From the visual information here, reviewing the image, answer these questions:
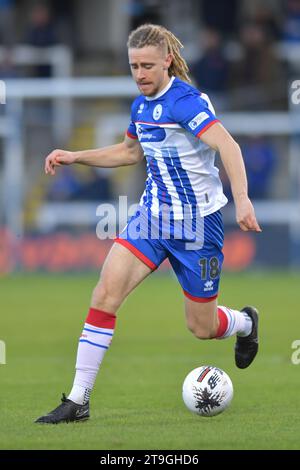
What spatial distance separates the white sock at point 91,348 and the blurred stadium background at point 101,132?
38.5ft

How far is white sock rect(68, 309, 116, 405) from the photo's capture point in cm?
741

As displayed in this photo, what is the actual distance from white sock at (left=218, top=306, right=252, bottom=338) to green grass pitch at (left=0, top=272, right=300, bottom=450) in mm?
479

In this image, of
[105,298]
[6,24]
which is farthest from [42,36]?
[105,298]

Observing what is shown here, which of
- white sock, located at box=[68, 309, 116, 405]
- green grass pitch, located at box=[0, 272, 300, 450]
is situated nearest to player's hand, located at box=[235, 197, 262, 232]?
white sock, located at box=[68, 309, 116, 405]

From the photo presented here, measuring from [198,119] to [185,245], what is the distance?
875 mm

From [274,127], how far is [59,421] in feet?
44.5

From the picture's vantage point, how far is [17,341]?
1202 cm

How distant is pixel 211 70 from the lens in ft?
68.6

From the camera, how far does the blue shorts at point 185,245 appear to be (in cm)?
764

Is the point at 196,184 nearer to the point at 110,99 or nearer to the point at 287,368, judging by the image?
the point at 287,368

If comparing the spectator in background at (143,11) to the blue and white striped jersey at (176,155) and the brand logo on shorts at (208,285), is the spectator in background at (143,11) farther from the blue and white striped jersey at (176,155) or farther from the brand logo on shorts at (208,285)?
the brand logo on shorts at (208,285)

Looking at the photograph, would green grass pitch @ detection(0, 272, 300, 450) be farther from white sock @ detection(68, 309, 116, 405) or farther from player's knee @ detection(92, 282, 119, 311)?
player's knee @ detection(92, 282, 119, 311)
